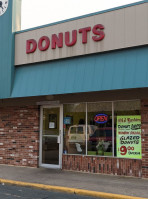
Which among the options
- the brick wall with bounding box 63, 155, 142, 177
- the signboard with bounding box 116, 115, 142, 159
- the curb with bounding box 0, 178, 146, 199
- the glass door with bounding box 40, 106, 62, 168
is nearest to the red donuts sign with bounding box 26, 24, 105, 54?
the glass door with bounding box 40, 106, 62, 168

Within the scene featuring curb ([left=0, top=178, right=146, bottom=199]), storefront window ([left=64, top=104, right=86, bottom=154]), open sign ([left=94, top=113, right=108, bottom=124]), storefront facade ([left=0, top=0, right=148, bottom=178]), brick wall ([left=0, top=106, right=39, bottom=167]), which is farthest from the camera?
brick wall ([left=0, top=106, right=39, bottom=167])

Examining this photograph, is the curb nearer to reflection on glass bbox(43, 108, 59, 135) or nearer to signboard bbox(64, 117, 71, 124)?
reflection on glass bbox(43, 108, 59, 135)

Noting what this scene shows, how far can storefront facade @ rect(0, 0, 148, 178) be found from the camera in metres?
8.84

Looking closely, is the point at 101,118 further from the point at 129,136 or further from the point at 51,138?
the point at 51,138

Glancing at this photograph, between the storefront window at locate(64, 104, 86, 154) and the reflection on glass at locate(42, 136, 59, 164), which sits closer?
the storefront window at locate(64, 104, 86, 154)

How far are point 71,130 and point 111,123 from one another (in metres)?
1.73

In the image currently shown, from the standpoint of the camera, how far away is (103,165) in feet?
32.0

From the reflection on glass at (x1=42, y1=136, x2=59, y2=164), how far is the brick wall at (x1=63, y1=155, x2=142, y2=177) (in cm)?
56

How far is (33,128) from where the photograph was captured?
1145 cm


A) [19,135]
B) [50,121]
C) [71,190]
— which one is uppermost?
[50,121]

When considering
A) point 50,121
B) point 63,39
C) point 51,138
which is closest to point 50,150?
point 51,138

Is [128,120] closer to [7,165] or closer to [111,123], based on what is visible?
[111,123]

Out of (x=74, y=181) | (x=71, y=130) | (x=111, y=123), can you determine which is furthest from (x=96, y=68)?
(x=74, y=181)

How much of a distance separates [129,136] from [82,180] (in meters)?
2.22
